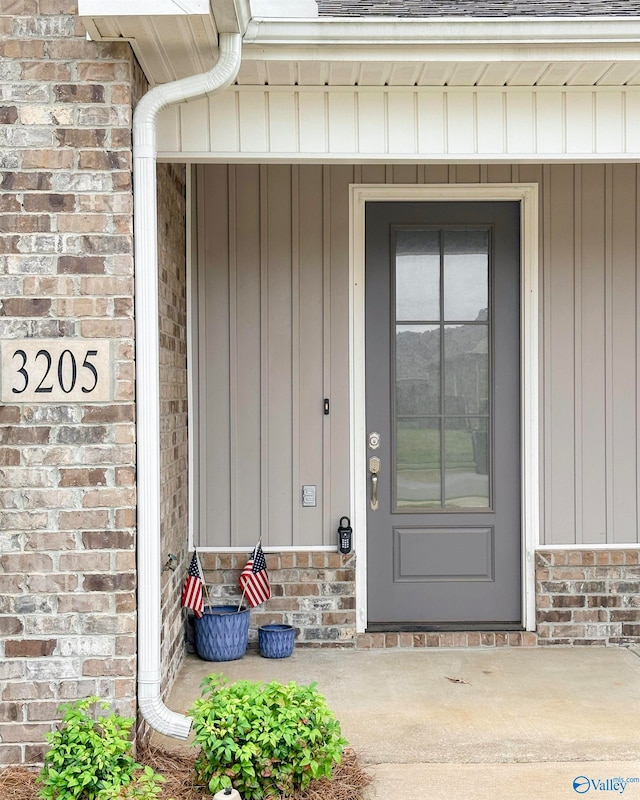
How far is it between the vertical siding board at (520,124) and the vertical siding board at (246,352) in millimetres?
1511

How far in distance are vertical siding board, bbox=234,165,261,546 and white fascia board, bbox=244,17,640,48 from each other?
4.61ft

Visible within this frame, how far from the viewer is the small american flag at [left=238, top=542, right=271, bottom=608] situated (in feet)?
14.1

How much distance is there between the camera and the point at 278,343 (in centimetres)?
448

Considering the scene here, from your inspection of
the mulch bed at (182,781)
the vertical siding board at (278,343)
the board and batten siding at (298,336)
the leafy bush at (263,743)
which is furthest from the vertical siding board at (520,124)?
the mulch bed at (182,781)

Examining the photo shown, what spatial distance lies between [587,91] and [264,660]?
295cm

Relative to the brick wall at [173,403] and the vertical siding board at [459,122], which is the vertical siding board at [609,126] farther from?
the brick wall at [173,403]

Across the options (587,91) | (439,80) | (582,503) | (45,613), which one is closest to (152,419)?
(45,613)

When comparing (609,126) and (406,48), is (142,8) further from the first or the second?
(609,126)

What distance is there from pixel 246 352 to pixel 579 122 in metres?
1.95

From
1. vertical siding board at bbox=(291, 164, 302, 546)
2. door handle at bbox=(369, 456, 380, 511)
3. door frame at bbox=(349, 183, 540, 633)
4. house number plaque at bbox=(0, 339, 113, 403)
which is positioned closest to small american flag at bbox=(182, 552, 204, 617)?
vertical siding board at bbox=(291, 164, 302, 546)

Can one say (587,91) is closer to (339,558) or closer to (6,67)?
(6,67)

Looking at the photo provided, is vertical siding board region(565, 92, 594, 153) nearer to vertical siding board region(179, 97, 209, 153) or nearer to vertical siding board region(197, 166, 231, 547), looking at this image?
vertical siding board region(179, 97, 209, 153)

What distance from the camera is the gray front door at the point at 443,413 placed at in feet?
14.9

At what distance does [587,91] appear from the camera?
344 centimetres
